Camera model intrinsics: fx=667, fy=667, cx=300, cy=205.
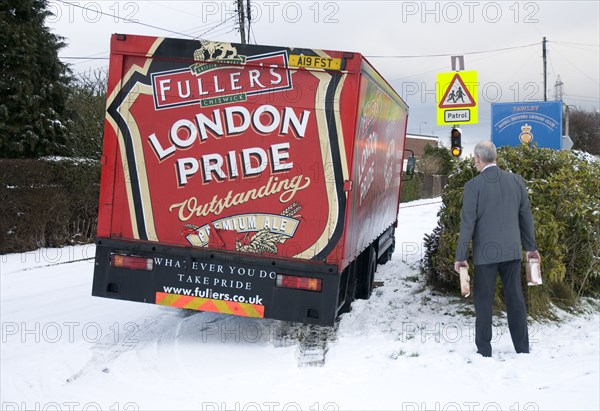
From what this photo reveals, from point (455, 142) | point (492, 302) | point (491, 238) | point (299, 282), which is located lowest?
point (492, 302)

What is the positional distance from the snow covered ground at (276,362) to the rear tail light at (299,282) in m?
0.62

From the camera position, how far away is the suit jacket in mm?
5586

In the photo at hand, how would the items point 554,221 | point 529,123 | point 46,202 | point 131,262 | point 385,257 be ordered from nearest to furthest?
point 131,262 → point 554,221 → point 385,257 → point 46,202 → point 529,123

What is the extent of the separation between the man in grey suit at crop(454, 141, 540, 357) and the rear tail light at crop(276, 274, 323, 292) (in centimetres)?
124

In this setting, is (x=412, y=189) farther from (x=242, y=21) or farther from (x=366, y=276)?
(x=366, y=276)

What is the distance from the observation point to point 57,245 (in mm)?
14219

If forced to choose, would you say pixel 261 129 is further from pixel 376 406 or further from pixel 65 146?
pixel 65 146

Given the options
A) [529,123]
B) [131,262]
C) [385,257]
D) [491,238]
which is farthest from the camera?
[529,123]

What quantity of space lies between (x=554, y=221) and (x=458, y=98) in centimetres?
605

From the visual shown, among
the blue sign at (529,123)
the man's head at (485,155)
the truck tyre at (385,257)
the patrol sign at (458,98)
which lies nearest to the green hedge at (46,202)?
the truck tyre at (385,257)

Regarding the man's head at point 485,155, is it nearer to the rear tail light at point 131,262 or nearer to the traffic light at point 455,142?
the rear tail light at point 131,262

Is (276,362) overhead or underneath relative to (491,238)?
underneath

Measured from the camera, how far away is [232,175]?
6.08 m

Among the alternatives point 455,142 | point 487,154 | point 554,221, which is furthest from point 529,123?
point 487,154
